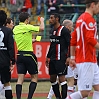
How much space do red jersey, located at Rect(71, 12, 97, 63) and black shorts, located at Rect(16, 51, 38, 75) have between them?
2845 millimetres

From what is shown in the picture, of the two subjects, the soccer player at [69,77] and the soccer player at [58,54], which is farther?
the soccer player at [69,77]

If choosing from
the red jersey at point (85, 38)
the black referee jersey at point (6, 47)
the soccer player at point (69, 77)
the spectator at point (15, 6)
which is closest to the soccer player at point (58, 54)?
the soccer player at point (69, 77)

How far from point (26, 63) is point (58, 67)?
0.84 metres

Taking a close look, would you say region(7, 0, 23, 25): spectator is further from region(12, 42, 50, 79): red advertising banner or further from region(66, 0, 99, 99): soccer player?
region(66, 0, 99, 99): soccer player

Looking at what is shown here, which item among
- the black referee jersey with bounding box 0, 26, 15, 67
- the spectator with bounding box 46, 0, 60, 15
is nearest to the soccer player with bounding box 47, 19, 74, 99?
the black referee jersey with bounding box 0, 26, 15, 67

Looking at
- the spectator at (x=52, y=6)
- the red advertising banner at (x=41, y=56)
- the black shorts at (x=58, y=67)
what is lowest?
the red advertising banner at (x=41, y=56)

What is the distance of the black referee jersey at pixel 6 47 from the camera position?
10.9m

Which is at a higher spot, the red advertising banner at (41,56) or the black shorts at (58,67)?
the black shorts at (58,67)

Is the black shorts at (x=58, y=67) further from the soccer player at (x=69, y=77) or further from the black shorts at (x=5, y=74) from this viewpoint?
the black shorts at (x=5, y=74)

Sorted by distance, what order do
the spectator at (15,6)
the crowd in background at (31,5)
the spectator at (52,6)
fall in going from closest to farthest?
the spectator at (52,6)
the crowd in background at (31,5)
the spectator at (15,6)

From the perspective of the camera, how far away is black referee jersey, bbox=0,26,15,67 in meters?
10.9

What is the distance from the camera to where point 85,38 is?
9.17 m

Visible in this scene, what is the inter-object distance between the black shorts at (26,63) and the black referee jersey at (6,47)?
1103 millimetres

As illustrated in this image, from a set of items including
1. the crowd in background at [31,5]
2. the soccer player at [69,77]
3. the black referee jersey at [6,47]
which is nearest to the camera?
the black referee jersey at [6,47]
